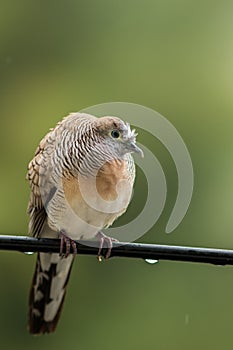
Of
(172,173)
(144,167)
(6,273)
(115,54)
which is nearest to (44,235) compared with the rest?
(144,167)

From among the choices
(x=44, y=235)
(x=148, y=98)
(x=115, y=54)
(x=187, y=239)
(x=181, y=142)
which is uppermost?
(x=115, y=54)

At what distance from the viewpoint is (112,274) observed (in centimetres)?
493

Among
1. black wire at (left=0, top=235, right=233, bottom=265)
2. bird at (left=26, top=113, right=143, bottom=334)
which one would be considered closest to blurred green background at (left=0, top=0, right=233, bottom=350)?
bird at (left=26, top=113, right=143, bottom=334)

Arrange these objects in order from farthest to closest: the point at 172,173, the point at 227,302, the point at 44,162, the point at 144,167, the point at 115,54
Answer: the point at 115,54
the point at 227,302
the point at 172,173
the point at 144,167
the point at 44,162

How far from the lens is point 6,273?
484cm

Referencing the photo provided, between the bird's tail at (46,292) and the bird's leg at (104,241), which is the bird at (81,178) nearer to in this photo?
the bird's leg at (104,241)

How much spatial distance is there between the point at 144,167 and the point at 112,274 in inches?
39.7

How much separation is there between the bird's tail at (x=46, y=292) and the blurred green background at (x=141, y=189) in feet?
4.43

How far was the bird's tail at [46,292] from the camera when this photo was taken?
3143 millimetres

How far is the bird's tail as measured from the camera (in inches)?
124

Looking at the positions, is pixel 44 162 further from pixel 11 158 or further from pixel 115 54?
pixel 115 54

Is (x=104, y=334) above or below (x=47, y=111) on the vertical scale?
below

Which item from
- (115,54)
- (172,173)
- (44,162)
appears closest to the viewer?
(44,162)

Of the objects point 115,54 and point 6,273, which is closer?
point 6,273
